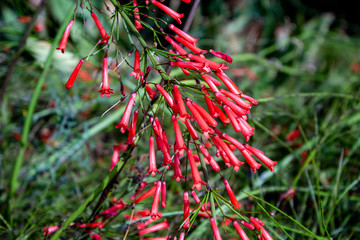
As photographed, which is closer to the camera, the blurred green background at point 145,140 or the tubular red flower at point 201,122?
the tubular red flower at point 201,122

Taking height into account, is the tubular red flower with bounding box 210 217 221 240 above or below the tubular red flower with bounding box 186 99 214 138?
below

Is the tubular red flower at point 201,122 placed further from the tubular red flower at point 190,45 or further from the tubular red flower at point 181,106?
the tubular red flower at point 190,45

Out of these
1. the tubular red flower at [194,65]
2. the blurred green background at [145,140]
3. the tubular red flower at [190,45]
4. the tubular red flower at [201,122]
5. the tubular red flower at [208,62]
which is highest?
the tubular red flower at [190,45]

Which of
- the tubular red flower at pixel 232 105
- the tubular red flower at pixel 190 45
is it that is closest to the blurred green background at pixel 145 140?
the tubular red flower at pixel 190 45

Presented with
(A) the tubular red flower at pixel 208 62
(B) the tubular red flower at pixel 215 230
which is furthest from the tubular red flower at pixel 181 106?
(B) the tubular red flower at pixel 215 230

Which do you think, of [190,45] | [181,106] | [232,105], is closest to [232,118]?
[232,105]

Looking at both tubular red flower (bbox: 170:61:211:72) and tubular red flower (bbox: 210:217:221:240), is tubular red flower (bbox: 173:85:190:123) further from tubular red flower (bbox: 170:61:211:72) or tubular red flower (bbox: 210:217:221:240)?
tubular red flower (bbox: 210:217:221:240)

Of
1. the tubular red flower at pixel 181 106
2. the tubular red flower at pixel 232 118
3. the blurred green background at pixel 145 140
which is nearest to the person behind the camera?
the tubular red flower at pixel 181 106

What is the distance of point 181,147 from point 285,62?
→ 3595 mm

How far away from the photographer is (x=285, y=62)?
4.34 m

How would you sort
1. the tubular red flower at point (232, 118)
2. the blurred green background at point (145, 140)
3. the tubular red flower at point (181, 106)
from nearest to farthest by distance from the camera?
the tubular red flower at point (181, 106), the tubular red flower at point (232, 118), the blurred green background at point (145, 140)

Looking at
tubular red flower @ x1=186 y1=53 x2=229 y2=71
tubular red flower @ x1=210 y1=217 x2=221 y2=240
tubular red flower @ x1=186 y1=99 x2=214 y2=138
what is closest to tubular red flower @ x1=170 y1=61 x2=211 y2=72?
tubular red flower @ x1=186 y1=53 x2=229 y2=71

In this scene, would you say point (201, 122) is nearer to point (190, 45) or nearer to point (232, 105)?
point (232, 105)

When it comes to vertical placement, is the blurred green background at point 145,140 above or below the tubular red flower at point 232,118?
below
